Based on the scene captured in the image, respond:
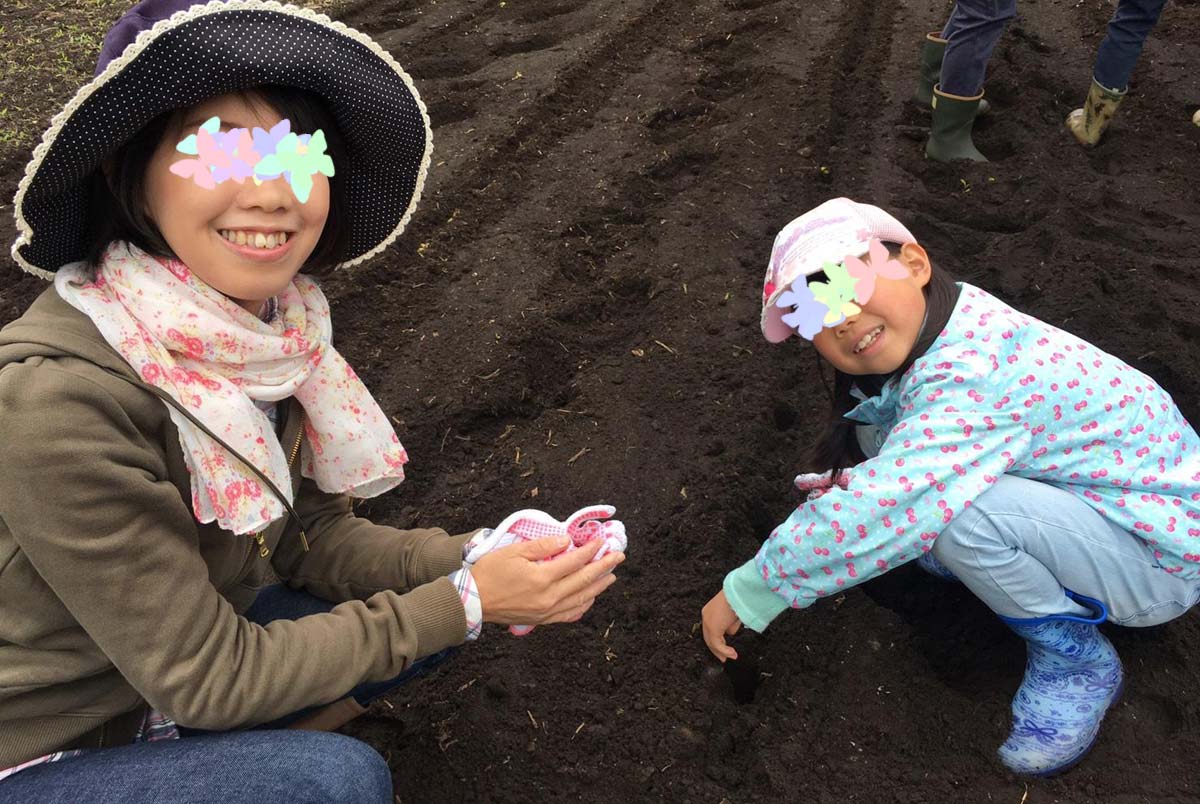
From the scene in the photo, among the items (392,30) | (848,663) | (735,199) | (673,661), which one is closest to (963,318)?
(848,663)

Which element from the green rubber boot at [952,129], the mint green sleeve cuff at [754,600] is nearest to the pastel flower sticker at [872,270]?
the mint green sleeve cuff at [754,600]

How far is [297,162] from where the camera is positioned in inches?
56.5

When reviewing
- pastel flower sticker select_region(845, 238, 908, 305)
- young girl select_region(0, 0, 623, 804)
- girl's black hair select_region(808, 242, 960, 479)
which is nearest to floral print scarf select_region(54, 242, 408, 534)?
young girl select_region(0, 0, 623, 804)

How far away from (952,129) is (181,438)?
3.46 metres

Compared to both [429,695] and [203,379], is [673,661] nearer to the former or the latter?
[429,695]

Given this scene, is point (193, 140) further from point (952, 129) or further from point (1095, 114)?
point (1095, 114)

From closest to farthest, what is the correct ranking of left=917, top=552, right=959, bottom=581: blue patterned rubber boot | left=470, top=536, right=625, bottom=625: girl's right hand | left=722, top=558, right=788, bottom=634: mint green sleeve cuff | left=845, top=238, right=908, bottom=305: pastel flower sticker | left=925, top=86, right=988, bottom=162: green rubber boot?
left=470, top=536, right=625, bottom=625: girl's right hand, left=845, top=238, right=908, bottom=305: pastel flower sticker, left=722, top=558, right=788, bottom=634: mint green sleeve cuff, left=917, top=552, right=959, bottom=581: blue patterned rubber boot, left=925, top=86, right=988, bottom=162: green rubber boot

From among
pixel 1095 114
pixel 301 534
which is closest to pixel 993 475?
pixel 301 534

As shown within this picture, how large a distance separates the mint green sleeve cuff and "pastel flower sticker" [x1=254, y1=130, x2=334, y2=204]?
3.43 ft

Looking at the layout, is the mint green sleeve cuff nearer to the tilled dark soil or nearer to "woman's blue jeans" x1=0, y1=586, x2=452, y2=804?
the tilled dark soil

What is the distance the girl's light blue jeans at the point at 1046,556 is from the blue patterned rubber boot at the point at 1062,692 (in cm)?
5

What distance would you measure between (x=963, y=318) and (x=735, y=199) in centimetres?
203

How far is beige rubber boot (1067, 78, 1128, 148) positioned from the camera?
3.97 metres

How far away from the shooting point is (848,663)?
85.0 inches
